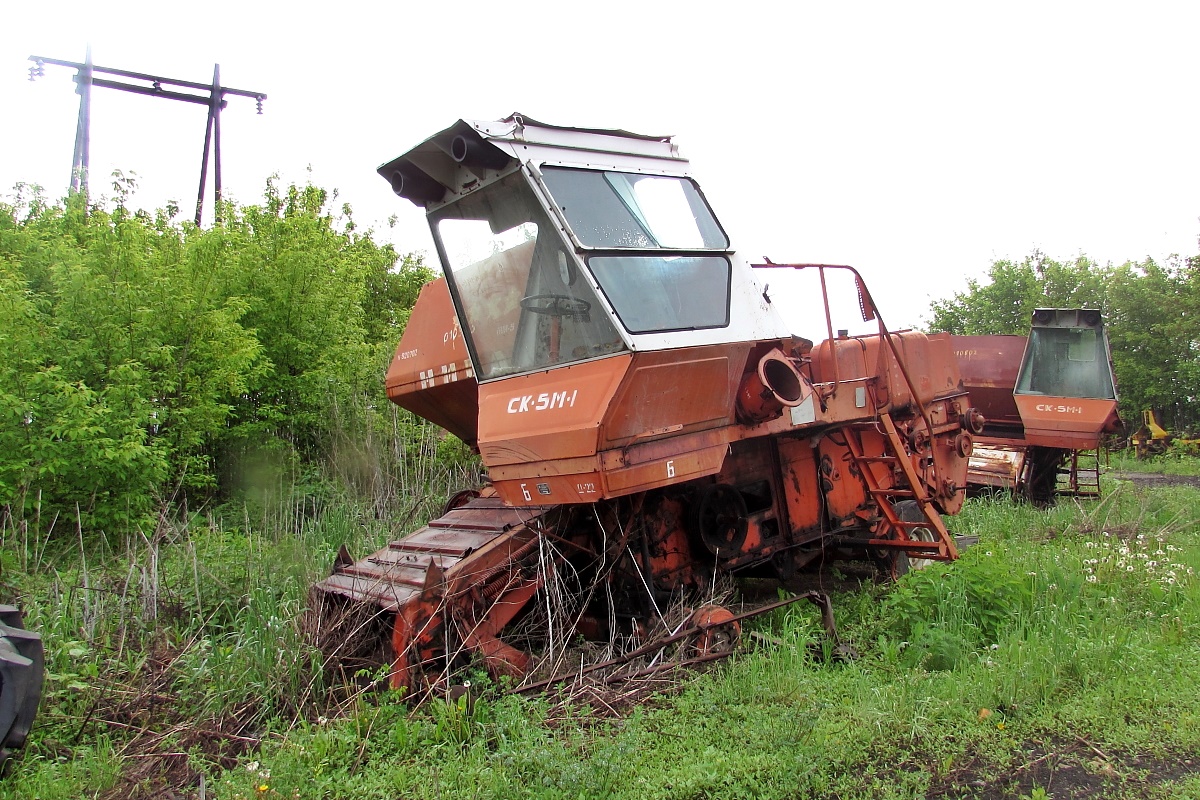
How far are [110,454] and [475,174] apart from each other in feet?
13.0

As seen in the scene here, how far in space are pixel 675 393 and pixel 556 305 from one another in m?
0.78

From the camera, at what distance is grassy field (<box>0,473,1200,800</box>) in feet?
10.8

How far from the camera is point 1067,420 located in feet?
35.0

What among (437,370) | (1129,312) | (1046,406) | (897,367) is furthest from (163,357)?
(1129,312)

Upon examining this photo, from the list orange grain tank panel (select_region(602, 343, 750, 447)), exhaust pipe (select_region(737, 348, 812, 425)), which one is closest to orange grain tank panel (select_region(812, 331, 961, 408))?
exhaust pipe (select_region(737, 348, 812, 425))

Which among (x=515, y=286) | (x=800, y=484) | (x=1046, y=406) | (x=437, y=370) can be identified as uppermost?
(x=515, y=286)

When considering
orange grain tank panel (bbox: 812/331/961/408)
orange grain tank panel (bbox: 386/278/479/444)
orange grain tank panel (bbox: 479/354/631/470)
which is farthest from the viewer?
orange grain tank panel (bbox: 812/331/961/408)

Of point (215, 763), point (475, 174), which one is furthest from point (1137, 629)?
point (215, 763)

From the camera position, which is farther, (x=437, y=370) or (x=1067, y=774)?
(x=437, y=370)

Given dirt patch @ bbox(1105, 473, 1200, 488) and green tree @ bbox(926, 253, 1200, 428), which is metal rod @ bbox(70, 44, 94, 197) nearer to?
dirt patch @ bbox(1105, 473, 1200, 488)

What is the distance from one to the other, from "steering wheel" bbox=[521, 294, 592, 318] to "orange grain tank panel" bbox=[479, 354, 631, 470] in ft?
0.92

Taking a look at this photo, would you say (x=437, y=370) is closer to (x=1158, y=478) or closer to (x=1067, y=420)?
(x=1067, y=420)

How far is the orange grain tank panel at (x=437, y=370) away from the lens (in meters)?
5.62

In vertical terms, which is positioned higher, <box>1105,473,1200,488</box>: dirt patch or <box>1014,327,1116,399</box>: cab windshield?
<box>1014,327,1116,399</box>: cab windshield
